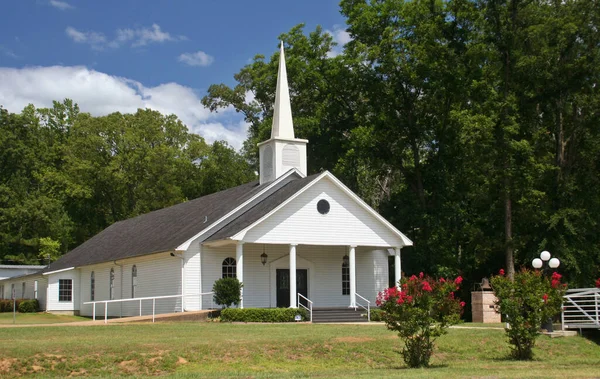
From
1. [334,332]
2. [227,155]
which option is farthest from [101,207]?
[334,332]

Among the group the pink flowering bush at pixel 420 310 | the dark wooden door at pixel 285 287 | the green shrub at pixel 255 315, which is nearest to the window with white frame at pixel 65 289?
the dark wooden door at pixel 285 287

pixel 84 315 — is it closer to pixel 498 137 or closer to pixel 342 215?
pixel 342 215

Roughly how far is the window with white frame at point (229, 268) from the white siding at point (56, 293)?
1478 centimetres

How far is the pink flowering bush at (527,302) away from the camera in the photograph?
748 inches

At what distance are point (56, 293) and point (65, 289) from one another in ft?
2.32

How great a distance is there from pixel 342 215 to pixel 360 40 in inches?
598

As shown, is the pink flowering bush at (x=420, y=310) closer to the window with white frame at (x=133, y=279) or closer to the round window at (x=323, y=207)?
the round window at (x=323, y=207)

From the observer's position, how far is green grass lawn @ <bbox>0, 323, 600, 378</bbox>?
16.9 m

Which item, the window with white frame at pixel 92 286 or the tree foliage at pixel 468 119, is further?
the window with white frame at pixel 92 286

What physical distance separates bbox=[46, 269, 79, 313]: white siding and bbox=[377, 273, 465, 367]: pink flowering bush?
102ft

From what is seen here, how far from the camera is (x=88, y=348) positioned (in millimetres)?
18531

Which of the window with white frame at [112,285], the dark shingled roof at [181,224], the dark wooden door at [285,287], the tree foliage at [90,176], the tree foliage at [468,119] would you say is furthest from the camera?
the tree foliage at [90,176]

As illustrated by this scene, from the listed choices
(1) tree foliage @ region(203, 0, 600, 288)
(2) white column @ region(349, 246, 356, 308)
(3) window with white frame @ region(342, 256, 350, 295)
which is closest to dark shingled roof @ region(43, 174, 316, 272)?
(2) white column @ region(349, 246, 356, 308)

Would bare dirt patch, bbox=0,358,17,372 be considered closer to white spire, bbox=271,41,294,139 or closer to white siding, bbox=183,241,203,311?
white siding, bbox=183,241,203,311
